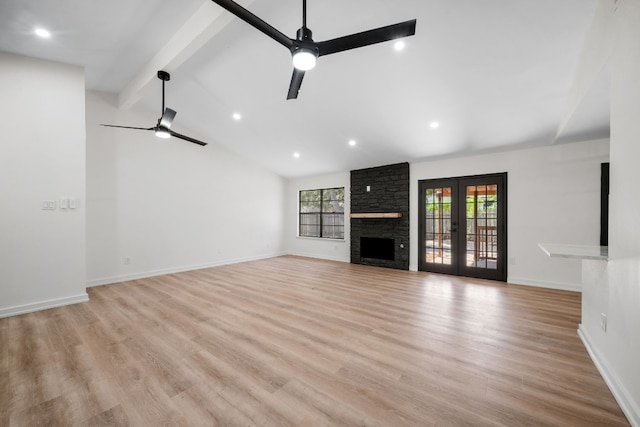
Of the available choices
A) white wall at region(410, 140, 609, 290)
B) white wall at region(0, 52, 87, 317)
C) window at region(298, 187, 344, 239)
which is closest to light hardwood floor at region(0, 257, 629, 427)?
white wall at region(0, 52, 87, 317)

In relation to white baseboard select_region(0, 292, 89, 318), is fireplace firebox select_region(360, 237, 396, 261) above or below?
above

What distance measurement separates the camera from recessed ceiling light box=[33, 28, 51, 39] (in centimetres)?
289

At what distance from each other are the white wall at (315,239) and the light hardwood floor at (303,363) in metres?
3.35

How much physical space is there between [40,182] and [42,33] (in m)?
1.83

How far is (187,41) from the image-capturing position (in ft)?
9.57

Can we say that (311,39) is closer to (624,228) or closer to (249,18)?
(249,18)

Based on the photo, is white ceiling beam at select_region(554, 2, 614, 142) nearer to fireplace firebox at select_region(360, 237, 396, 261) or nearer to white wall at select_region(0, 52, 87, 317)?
fireplace firebox at select_region(360, 237, 396, 261)

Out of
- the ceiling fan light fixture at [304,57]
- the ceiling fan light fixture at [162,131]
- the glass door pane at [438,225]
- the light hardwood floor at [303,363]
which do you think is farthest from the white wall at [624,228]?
the ceiling fan light fixture at [162,131]

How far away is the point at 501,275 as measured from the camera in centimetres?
489

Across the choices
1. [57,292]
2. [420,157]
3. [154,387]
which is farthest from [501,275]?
[57,292]

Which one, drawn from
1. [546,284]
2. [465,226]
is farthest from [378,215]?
[546,284]

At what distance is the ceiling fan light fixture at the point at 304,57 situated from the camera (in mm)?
1880

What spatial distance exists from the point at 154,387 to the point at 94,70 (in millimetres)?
4631

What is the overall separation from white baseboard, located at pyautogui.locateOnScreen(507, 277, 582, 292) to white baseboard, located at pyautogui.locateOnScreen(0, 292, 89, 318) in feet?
23.5
